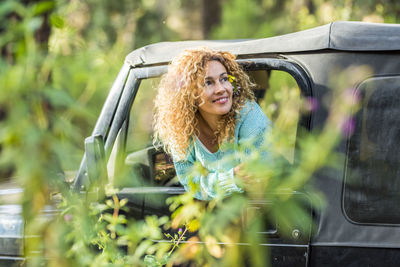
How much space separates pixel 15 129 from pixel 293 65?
62.1 inches

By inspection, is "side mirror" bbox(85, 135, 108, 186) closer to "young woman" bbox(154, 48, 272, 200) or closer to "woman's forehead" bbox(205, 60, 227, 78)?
"young woman" bbox(154, 48, 272, 200)

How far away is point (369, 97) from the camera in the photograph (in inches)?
84.7

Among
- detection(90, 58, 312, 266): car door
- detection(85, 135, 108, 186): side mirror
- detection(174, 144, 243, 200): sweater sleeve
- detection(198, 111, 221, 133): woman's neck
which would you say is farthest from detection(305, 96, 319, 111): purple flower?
detection(85, 135, 108, 186): side mirror

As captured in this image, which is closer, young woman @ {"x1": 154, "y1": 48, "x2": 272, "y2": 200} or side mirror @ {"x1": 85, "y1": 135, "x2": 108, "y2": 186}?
side mirror @ {"x1": 85, "y1": 135, "x2": 108, "y2": 186}

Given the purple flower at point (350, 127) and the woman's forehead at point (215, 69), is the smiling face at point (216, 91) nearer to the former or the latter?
the woman's forehead at point (215, 69)

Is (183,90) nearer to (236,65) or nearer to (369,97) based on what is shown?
(236,65)

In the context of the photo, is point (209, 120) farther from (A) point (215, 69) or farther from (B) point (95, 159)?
(B) point (95, 159)

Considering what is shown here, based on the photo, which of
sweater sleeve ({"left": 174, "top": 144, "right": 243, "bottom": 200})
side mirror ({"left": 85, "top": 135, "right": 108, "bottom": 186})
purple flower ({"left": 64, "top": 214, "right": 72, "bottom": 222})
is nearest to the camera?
sweater sleeve ({"left": 174, "top": 144, "right": 243, "bottom": 200})

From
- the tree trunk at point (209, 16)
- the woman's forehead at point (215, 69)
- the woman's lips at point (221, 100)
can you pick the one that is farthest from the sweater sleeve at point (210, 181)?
the tree trunk at point (209, 16)

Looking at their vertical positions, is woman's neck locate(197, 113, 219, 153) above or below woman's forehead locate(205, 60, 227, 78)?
below

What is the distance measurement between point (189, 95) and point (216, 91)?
0.53ft

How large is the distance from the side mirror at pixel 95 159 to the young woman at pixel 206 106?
48 cm

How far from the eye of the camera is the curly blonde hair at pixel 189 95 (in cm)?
249

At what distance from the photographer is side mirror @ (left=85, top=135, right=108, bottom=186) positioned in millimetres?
1921
